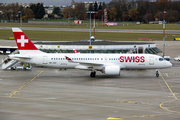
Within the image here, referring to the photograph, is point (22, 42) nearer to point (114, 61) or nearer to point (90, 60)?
point (90, 60)

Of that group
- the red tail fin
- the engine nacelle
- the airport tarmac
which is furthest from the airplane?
the airport tarmac

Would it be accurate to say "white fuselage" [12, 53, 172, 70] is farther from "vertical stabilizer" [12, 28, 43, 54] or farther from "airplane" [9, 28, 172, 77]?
"vertical stabilizer" [12, 28, 43, 54]

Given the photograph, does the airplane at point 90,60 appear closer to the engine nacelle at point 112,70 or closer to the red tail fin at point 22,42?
the red tail fin at point 22,42

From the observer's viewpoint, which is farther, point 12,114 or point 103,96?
point 103,96

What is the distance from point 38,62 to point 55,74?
5.07 metres

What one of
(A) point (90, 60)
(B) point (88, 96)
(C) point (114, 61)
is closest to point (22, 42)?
(A) point (90, 60)

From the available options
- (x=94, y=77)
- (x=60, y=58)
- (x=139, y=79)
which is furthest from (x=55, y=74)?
(x=139, y=79)

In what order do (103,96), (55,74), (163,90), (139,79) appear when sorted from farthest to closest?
(55,74), (139,79), (163,90), (103,96)

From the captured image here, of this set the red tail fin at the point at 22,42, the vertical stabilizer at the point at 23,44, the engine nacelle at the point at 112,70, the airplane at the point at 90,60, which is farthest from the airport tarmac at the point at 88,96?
the red tail fin at the point at 22,42

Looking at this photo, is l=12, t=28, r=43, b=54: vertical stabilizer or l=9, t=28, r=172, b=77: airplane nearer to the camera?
l=9, t=28, r=172, b=77: airplane

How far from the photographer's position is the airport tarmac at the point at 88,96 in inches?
971

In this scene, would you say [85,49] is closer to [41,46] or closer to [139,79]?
[41,46]

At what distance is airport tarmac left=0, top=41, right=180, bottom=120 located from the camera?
2467cm

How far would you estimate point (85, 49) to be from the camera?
209 feet
